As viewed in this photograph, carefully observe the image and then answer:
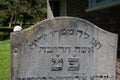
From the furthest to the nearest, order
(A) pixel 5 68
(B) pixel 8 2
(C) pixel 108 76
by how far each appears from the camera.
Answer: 1. (B) pixel 8 2
2. (A) pixel 5 68
3. (C) pixel 108 76

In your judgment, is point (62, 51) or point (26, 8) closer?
point (62, 51)

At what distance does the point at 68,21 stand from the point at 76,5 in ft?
23.4

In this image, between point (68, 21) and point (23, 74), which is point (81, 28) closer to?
point (68, 21)

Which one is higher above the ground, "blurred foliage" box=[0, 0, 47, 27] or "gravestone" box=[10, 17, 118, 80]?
"blurred foliage" box=[0, 0, 47, 27]

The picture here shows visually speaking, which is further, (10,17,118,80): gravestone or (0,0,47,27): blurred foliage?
(0,0,47,27): blurred foliage

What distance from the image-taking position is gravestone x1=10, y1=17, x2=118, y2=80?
3.86 meters

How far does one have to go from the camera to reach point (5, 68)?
10.8m

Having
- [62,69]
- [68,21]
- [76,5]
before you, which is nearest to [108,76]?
[62,69]

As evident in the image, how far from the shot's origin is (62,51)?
396 centimetres

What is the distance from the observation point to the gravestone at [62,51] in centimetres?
386

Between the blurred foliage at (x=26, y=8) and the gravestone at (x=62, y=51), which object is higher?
the blurred foliage at (x=26, y=8)

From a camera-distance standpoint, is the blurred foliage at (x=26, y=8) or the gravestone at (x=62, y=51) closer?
the gravestone at (x=62, y=51)

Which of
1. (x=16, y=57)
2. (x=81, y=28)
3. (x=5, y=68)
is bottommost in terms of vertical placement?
(x=5, y=68)

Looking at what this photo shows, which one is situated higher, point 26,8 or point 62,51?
point 26,8
